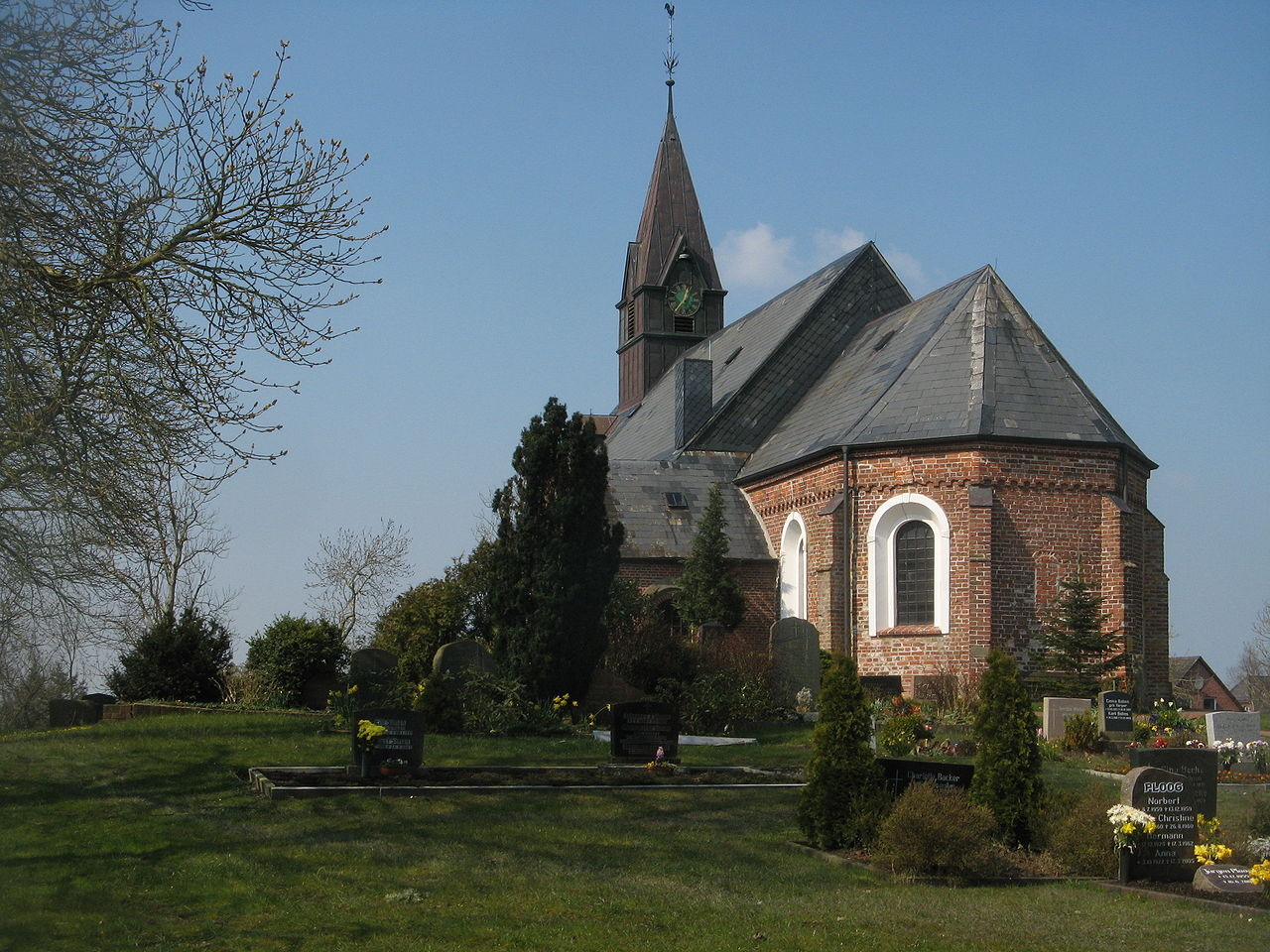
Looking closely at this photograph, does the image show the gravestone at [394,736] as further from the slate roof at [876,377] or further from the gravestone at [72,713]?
the slate roof at [876,377]

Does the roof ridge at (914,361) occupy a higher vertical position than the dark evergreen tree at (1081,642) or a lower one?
higher

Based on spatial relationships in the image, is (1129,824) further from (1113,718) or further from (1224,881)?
(1113,718)

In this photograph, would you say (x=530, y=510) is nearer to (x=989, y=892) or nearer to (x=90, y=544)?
(x=90, y=544)

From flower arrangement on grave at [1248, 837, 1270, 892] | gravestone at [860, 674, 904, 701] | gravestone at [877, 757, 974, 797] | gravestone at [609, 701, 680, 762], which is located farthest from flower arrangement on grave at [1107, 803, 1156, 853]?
gravestone at [860, 674, 904, 701]

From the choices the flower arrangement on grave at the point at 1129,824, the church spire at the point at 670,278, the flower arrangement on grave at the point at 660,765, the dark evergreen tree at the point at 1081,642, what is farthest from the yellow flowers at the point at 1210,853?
the church spire at the point at 670,278

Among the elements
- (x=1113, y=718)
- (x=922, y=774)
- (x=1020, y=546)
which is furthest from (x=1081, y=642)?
(x=922, y=774)

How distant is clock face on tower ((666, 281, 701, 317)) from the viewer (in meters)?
47.5

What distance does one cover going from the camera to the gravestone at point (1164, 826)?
32.8 feet

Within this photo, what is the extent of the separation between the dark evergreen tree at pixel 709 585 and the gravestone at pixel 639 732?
45.1 ft

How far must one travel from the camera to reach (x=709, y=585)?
28844 mm

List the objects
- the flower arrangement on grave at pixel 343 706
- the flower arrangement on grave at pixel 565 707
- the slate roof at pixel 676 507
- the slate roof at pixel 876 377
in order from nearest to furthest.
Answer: the flower arrangement on grave at pixel 343 706, the flower arrangement on grave at pixel 565 707, the slate roof at pixel 876 377, the slate roof at pixel 676 507

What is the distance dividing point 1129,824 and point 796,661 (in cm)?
1364

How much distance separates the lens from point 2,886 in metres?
7.21

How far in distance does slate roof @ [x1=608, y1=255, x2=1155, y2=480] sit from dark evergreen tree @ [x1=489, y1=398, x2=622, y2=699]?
8149 mm
